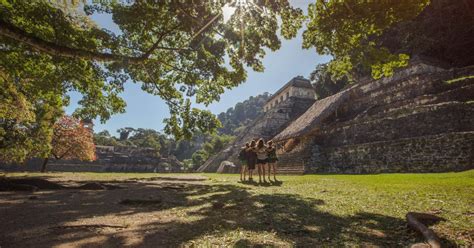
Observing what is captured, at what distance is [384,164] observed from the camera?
1541cm

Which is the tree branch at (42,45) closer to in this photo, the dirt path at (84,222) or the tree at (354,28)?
the dirt path at (84,222)

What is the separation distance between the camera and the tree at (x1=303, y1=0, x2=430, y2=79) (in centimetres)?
754

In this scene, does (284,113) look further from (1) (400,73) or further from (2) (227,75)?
Result: (2) (227,75)

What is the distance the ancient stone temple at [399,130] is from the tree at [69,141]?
20.3 m

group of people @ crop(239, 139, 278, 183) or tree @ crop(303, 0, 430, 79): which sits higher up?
tree @ crop(303, 0, 430, 79)

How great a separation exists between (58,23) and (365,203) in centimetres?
1107

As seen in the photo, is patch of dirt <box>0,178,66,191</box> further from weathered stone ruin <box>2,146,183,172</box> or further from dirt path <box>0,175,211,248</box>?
weathered stone ruin <box>2,146,183,172</box>

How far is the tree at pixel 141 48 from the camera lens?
905cm

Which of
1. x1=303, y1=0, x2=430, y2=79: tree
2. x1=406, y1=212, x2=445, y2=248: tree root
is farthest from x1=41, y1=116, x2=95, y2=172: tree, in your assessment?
x1=406, y1=212, x2=445, y2=248: tree root

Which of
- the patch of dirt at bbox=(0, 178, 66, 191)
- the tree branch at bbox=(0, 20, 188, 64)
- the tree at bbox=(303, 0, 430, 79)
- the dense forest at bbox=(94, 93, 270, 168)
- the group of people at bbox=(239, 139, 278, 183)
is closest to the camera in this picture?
the tree branch at bbox=(0, 20, 188, 64)

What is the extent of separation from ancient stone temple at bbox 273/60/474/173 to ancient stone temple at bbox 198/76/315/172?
1148cm

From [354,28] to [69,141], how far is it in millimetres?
27843

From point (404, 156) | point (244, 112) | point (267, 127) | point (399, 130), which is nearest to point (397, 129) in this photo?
point (399, 130)

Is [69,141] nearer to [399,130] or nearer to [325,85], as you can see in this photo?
[399,130]
